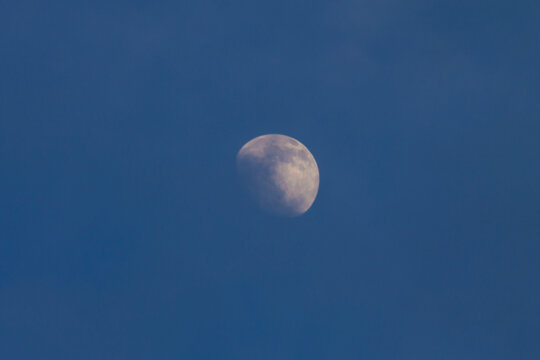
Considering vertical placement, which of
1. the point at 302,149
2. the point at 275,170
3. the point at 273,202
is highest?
the point at 302,149

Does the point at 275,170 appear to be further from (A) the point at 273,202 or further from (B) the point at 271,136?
(B) the point at 271,136

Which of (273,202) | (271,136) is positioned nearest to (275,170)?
(273,202)

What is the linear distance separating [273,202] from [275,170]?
8.41ft

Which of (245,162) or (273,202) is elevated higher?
(245,162)

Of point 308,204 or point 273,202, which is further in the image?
point 308,204

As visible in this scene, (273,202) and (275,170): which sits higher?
(275,170)

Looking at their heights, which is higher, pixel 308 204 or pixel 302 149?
pixel 302 149

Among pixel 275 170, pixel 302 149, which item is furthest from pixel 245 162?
pixel 302 149

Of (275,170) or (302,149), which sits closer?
(275,170)

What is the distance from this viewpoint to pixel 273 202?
2959cm

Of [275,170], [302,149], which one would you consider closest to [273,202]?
[275,170]

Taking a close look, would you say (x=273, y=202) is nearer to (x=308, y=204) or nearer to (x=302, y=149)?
(x=308, y=204)

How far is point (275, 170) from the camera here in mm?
29609

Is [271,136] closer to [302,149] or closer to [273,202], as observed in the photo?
[302,149]
